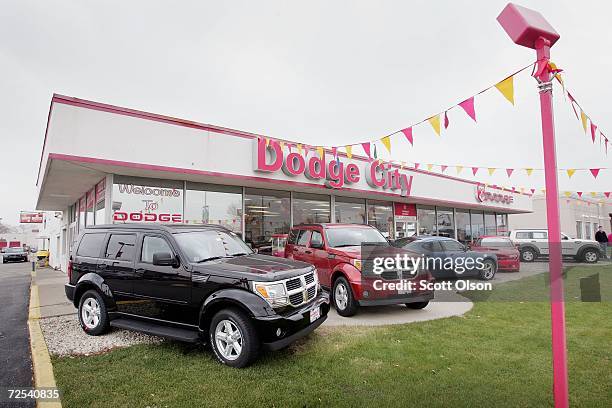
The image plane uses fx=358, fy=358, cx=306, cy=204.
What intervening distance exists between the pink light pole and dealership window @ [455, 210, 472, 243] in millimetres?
21362

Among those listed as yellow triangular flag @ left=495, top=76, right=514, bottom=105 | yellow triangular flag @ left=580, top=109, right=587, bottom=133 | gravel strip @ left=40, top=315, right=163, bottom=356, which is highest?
yellow triangular flag @ left=495, top=76, right=514, bottom=105

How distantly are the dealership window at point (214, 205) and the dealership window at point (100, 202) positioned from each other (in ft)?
7.62

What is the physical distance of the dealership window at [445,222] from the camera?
21250 mm

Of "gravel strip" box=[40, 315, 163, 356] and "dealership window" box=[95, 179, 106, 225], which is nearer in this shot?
"gravel strip" box=[40, 315, 163, 356]

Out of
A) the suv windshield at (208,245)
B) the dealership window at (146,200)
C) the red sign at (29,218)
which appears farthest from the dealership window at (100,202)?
the red sign at (29,218)

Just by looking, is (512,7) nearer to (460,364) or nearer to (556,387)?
(556,387)

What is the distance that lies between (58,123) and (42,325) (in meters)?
4.28

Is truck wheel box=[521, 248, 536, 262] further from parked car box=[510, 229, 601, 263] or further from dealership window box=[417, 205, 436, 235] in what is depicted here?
dealership window box=[417, 205, 436, 235]

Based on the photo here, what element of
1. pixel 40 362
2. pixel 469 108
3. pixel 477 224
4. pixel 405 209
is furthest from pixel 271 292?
pixel 477 224

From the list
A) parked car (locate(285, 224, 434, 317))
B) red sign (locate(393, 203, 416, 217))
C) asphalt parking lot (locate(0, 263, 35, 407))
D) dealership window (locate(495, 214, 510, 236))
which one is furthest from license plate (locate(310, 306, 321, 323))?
dealership window (locate(495, 214, 510, 236))

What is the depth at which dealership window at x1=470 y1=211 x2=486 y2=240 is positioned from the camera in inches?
942

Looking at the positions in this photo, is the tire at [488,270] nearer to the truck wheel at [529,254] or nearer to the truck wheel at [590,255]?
the truck wheel at [529,254]

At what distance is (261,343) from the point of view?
13.9 feet

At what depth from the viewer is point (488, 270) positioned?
40.0 feet
